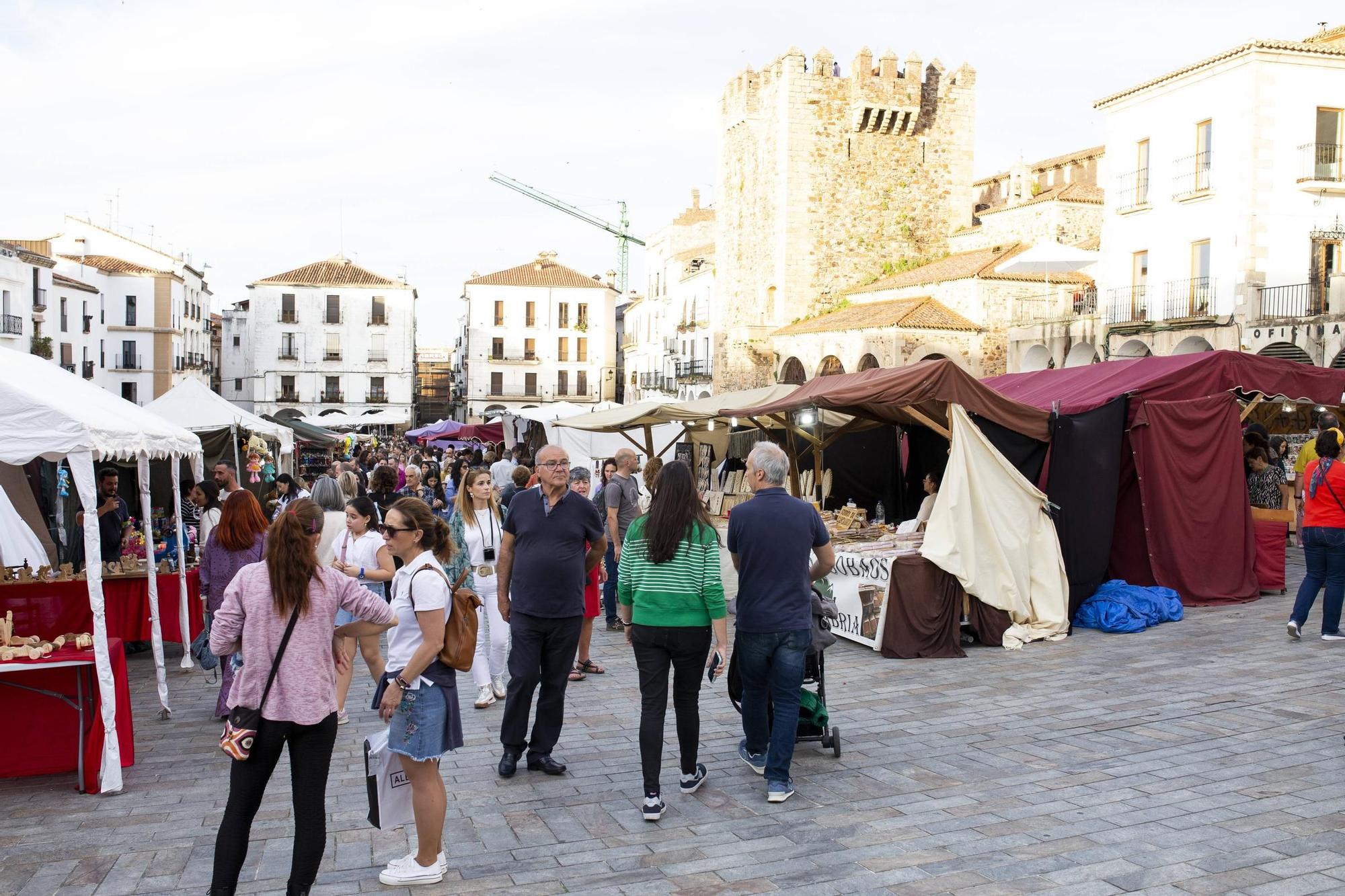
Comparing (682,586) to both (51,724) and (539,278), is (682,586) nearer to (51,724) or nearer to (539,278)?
(51,724)

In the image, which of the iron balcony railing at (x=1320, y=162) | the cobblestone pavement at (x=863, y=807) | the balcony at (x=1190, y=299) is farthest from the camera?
the balcony at (x=1190, y=299)

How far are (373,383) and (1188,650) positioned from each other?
180 ft

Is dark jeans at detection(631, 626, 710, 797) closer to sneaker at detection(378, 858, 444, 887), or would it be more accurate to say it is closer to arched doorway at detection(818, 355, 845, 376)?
sneaker at detection(378, 858, 444, 887)

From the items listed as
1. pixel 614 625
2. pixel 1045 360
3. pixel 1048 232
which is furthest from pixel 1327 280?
pixel 614 625

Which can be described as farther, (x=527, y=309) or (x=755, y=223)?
(x=527, y=309)

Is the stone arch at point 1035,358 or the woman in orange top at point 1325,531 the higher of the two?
the stone arch at point 1035,358

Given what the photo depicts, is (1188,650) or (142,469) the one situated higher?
(142,469)

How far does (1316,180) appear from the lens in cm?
2416

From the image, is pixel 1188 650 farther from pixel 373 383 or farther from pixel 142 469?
pixel 373 383

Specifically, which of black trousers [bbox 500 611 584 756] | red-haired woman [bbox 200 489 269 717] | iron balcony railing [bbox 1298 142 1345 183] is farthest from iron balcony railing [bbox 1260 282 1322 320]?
red-haired woman [bbox 200 489 269 717]

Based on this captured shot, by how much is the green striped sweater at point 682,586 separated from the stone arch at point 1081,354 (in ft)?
82.2

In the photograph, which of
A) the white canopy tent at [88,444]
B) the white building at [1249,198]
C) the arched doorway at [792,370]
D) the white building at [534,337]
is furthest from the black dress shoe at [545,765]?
the white building at [534,337]

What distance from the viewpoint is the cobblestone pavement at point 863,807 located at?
420 cm

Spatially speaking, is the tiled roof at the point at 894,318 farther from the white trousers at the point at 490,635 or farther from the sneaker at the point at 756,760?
the sneaker at the point at 756,760
